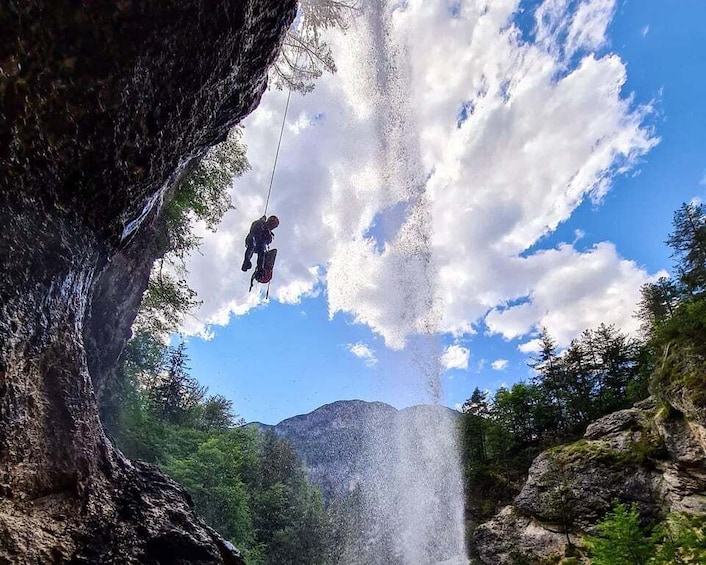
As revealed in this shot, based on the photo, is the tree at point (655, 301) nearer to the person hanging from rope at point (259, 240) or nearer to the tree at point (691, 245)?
the tree at point (691, 245)

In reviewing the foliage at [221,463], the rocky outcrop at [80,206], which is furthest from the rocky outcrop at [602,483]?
the rocky outcrop at [80,206]

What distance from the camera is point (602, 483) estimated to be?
15.0m

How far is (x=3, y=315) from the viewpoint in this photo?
8.62 ft

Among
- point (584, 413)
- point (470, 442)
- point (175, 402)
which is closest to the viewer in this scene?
point (175, 402)

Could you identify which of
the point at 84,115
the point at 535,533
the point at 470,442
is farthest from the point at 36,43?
the point at 470,442

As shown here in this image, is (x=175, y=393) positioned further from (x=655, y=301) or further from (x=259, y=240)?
(x=655, y=301)

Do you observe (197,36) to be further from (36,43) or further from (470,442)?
(470,442)

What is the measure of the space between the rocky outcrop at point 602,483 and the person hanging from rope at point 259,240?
1364cm

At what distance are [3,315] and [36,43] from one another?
6.25 ft

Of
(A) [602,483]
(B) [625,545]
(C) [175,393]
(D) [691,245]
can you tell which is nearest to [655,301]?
(D) [691,245]

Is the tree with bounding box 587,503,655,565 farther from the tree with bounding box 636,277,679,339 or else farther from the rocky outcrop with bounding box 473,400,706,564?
the tree with bounding box 636,277,679,339

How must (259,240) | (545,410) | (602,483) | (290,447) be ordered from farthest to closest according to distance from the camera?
1. (290,447)
2. (545,410)
3. (602,483)
4. (259,240)

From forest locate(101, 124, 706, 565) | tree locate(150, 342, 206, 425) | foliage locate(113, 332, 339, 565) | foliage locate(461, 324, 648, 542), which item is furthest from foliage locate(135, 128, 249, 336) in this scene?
foliage locate(461, 324, 648, 542)

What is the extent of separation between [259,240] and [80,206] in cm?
582
